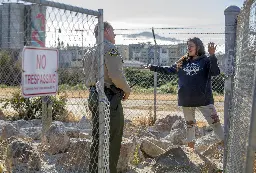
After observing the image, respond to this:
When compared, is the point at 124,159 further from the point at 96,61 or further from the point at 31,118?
the point at 31,118

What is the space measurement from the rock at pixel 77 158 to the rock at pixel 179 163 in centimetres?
84

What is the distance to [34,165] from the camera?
539 centimetres

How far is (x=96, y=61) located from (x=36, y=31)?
0.63 m

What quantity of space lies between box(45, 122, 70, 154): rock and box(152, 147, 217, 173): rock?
4.24 feet

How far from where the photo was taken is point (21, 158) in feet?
17.4

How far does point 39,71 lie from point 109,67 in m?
0.77

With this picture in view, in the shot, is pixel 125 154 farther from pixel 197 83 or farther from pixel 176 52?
pixel 176 52

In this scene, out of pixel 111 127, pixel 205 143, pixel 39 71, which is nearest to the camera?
pixel 39 71

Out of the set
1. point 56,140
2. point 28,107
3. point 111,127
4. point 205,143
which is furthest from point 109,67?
point 28,107

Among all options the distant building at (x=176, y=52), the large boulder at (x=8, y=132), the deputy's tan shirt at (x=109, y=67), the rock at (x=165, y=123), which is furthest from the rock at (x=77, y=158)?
the distant building at (x=176, y=52)

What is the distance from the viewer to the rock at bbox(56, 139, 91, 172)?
545 centimetres

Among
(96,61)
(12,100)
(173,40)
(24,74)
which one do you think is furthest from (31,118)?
→ (24,74)

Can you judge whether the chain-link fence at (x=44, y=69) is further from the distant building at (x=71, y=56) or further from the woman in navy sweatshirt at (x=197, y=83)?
the woman in navy sweatshirt at (x=197, y=83)

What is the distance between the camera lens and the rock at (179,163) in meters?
5.50
